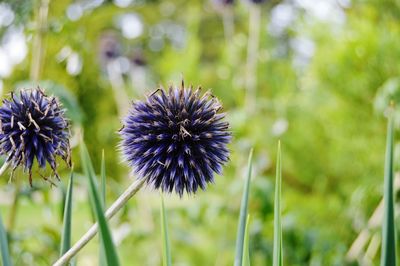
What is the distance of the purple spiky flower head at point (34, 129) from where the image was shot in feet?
2.66

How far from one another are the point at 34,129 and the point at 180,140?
215 millimetres

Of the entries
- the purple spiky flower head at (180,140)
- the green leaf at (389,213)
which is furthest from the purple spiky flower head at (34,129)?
the green leaf at (389,213)

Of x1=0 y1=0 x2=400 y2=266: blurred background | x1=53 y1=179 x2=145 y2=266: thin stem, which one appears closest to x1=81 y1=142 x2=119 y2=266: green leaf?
x1=53 y1=179 x2=145 y2=266: thin stem

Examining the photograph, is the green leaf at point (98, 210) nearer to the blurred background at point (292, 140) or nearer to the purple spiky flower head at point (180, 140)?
the purple spiky flower head at point (180, 140)

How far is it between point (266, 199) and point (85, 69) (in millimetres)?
3546

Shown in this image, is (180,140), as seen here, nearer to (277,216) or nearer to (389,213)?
(277,216)

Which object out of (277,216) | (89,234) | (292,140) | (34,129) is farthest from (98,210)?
(292,140)

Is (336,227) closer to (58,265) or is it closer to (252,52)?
(252,52)

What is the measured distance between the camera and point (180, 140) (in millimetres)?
814

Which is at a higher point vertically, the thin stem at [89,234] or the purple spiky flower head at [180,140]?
the purple spiky flower head at [180,140]

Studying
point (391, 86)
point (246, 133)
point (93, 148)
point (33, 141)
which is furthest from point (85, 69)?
point (33, 141)

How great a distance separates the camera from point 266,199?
199cm

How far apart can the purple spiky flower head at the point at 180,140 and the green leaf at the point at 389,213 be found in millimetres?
261

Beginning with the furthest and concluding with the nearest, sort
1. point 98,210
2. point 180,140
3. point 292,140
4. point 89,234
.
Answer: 1. point 292,140
2. point 180,140
3. point 89,234
4. point 98,210
